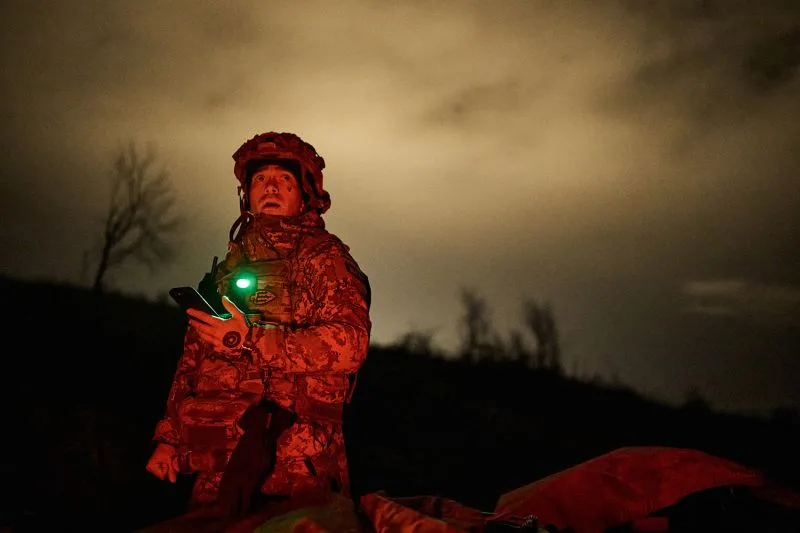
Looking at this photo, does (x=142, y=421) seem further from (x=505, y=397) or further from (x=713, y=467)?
(x=505, y=397)

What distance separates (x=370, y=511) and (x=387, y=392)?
11290 mm

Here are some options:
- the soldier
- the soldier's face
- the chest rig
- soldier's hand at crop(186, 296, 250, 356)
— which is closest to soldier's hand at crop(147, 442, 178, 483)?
the soldier

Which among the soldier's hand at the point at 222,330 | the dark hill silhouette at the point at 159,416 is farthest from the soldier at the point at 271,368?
the dark hill silhouette at the point at 159,416

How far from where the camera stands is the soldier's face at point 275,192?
4.79 metres

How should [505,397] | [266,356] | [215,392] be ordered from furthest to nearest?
[505,397] < [215,392] < [266,356]

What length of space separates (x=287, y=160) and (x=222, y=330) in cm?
190

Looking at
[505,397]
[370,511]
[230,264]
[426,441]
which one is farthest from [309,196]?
[505,397]

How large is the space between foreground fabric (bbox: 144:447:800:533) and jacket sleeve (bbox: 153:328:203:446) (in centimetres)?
96

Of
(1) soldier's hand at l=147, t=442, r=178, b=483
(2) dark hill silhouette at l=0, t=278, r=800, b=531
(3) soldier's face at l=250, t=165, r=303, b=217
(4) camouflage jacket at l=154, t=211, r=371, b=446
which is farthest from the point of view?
(2) dark hill silhouette at l=0, t=278, r=800, b=531

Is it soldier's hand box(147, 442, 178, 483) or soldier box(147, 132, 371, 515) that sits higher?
soldier box(147, 132, 371, 515)

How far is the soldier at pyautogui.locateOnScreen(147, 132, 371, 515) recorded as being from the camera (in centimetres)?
375

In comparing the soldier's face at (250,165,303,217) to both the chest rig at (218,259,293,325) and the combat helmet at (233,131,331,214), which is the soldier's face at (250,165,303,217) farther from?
the chest rig at (218,259,293,325)

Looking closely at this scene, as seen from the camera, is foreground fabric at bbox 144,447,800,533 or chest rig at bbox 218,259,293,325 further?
chest rig at bbox 218,259,293,325

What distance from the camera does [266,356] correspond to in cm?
375
